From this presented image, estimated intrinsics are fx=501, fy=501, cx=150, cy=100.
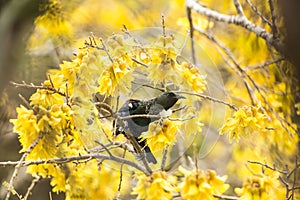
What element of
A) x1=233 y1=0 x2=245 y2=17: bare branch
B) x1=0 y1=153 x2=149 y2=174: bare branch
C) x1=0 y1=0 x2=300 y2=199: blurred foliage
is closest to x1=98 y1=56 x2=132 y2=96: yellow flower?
x1=0 y1=0 x2=300 y2=199: blurred foliage

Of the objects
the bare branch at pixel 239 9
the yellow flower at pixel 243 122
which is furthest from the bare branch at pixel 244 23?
the yellow flower at pixel 243 122

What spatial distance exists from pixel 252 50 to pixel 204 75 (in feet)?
3.33

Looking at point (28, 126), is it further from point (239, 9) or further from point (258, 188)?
point (239, 9)

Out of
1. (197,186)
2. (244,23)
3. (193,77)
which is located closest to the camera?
(197,186)

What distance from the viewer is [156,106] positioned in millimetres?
732

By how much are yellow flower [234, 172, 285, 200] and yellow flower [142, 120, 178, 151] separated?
13 centimetres

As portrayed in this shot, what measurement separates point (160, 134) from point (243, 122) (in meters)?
0.20

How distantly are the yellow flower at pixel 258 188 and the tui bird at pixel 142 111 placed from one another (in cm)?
15

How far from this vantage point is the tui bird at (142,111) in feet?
2.40

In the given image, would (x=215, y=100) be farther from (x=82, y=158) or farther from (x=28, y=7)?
(x=28, y=7)

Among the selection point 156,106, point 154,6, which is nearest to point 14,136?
point 156,106

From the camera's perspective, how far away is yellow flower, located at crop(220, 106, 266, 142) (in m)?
0.88

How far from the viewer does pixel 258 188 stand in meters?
0.76

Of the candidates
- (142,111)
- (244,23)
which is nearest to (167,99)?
(142,111)
